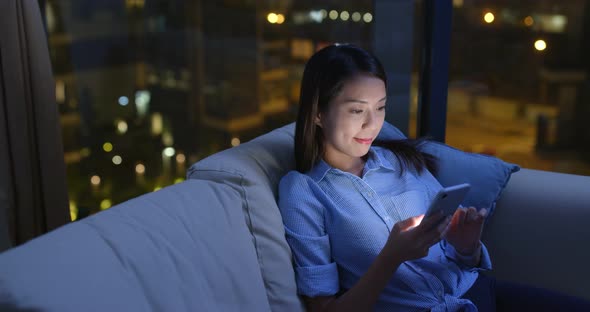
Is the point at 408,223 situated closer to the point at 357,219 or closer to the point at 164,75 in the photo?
the point at 357,219

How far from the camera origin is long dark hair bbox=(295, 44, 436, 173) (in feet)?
5.00

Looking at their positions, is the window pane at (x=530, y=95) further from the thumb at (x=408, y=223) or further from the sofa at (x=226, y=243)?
the thumb at (x=408, y=223)

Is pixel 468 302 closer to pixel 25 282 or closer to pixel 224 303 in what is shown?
pixel 224 303

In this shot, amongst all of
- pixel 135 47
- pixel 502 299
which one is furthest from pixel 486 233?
pixel 135 47

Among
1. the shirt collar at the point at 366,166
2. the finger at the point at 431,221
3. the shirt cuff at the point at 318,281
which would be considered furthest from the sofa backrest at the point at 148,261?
the finger at the point at 431,221

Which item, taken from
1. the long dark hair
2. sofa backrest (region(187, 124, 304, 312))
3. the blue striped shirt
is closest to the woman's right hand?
the blue striped shirt

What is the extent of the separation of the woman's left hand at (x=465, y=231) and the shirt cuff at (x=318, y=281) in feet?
1.11

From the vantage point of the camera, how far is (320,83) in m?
1.54

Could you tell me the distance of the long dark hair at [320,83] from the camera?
152cm

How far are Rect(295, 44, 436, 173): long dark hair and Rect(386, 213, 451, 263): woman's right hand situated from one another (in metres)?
0.36

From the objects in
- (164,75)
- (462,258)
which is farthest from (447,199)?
(164,75)

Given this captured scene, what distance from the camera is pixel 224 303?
4.03 feet

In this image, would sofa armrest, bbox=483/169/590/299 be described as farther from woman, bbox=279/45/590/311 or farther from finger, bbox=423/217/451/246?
finger, bbox=423/217/451/246

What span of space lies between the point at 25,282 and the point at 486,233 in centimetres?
144
